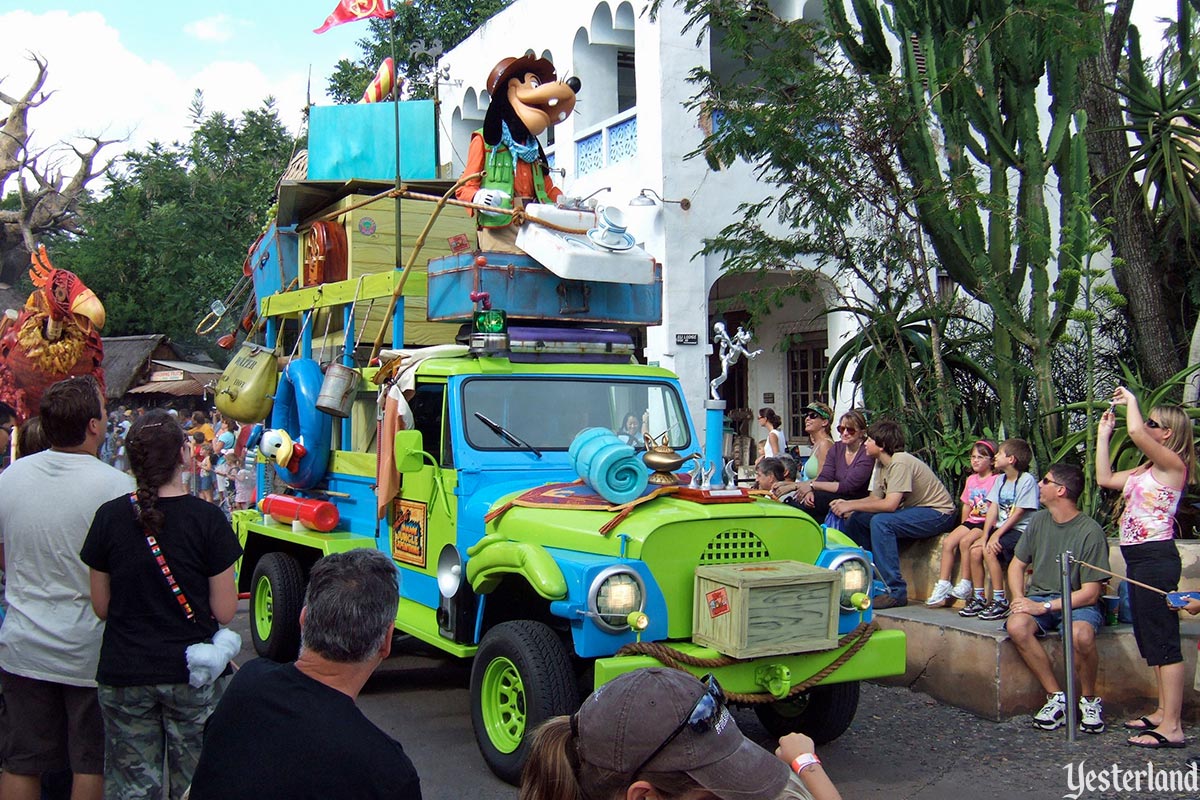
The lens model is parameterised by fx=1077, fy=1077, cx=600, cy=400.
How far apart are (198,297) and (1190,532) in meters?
22.7

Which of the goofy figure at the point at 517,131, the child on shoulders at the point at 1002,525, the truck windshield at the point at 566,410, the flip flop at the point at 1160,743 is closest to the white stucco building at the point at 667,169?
the goofy figure at the point at 517,131

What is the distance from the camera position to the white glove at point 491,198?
22.3 ft

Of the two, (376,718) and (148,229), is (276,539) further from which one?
(148,229)

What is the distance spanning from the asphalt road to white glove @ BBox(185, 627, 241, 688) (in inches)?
69.9

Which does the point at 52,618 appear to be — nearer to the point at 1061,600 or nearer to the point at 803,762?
the point at 803,762

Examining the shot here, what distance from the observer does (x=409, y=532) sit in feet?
20.7

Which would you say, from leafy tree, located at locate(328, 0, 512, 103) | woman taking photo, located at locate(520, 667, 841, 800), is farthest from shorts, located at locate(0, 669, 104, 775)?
leafy tree, located at locate(328, 0, 512, 103)

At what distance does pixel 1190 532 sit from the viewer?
7.66 meters

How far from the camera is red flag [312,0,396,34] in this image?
8966 millimetres

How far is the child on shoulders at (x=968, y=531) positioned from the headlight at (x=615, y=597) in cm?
340

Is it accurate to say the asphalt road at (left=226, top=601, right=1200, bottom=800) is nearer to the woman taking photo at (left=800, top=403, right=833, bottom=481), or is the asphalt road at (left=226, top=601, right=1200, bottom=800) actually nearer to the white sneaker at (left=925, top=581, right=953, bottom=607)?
the white sneaker at (left=925, top=581, right=953, bottom=607)

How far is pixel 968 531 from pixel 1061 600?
1.42 meters

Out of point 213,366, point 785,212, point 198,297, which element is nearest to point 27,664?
point 785,212

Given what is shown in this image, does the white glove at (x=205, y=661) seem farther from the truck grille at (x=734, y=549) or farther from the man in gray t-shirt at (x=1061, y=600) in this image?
the man in gray t-shirt at (x=1061, y=600)
